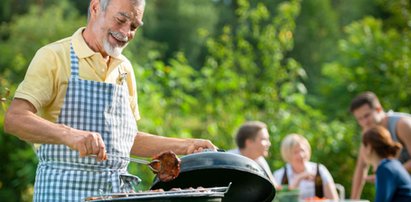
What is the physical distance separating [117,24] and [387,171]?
11.3ft

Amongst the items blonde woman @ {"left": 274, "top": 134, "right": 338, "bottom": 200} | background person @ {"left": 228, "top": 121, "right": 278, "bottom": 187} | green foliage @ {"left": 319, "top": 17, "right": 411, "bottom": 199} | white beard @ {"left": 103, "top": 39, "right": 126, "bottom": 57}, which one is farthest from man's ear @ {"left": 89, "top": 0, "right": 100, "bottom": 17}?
green foliage @ {"left": 319, "top": 17, "right": 411, "bottom": 199}

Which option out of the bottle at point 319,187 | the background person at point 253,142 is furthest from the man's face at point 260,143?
the bottle at point 319,187

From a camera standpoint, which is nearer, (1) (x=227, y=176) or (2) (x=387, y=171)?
(1) (x=227, y=176)

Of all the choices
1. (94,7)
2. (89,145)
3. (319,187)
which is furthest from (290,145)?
(89,145)

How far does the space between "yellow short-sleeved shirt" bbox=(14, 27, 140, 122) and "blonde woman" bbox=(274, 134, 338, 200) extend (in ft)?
15.9

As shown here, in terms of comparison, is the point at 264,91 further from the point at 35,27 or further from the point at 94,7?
the point at 35,27

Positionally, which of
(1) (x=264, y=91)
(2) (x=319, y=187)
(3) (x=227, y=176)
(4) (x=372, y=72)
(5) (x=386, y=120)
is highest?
(4) (x=372, y=72)

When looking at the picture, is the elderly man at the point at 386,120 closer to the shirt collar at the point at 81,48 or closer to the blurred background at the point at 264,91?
the blurred background at the point at 264,91

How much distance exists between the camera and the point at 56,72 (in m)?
3.79

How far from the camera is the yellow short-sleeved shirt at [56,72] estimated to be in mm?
3707

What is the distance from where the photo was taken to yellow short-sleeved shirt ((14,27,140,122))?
3707 millimetres

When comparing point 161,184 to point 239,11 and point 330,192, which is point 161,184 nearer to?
point 330,192

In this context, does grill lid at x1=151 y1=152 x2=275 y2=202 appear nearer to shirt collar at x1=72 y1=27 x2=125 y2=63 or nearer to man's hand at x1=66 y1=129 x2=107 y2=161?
man's hand at x1=66 y1=129 x2=107 y2=161

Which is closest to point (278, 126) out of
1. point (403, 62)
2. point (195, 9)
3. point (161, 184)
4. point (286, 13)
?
point (286, 13)
